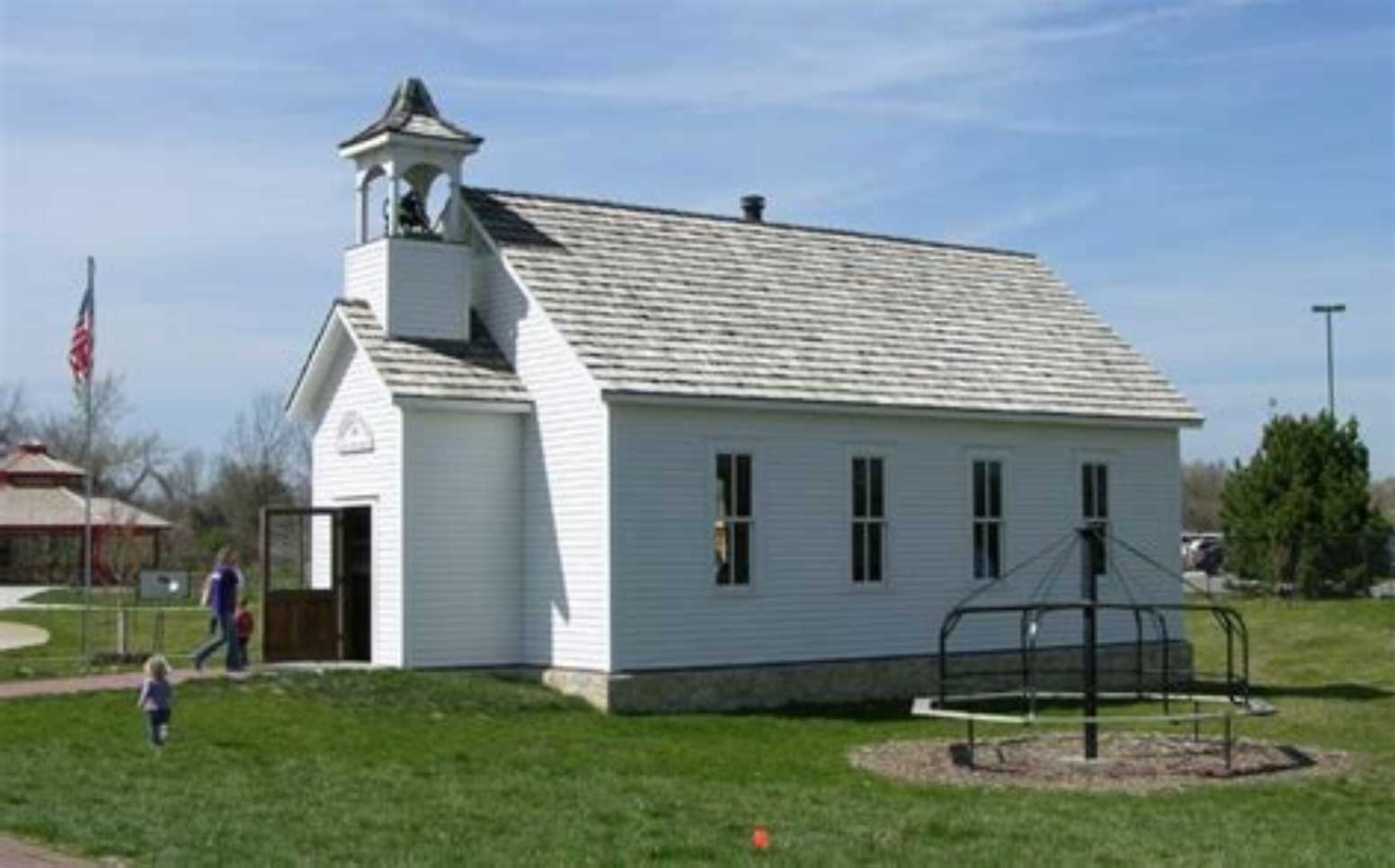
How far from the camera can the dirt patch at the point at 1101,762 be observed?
19.1 m

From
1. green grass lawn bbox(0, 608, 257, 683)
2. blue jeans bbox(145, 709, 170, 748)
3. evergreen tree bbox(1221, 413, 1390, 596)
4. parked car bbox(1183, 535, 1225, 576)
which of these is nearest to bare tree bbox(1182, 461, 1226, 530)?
parked car bbox(1183, 535, 1225, 576)

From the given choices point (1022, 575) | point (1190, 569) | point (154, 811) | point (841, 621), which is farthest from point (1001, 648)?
point (1190, 569)

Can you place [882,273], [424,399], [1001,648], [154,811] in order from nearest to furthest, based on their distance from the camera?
[154,811]
[424,399]
[1001,648]
[882,273]

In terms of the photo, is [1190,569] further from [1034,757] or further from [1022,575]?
[1034,757]

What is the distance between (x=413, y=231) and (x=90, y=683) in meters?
7.63

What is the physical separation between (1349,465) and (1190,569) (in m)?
19.4

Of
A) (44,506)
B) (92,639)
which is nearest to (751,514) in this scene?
(92,639)

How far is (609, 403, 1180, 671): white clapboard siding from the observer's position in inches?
1012

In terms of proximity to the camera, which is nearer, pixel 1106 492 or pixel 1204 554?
pixel 1106 492

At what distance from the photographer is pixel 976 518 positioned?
1176 inches

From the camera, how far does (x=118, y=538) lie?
47.8 m

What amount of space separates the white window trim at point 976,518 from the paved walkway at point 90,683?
35.3 ft

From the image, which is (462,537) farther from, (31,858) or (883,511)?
(31,858)

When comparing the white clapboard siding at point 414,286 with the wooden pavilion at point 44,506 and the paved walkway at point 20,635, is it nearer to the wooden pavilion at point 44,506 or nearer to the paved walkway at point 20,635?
the paved walkway at point 20,635
